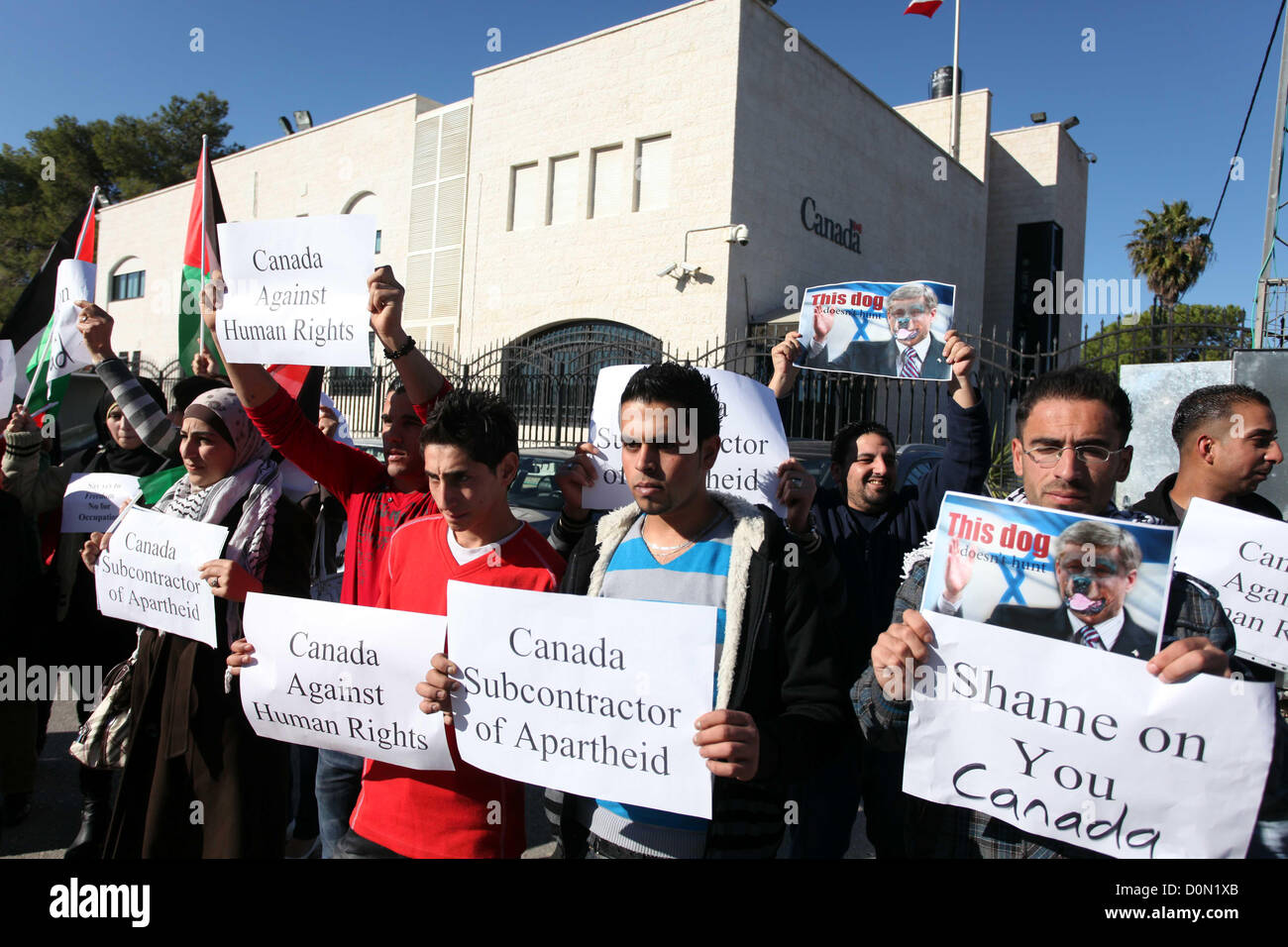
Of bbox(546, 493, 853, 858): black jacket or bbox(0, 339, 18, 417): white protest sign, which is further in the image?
bbox(0, 339, 18, 417): white protest sign

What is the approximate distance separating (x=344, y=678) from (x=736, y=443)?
5.08ft

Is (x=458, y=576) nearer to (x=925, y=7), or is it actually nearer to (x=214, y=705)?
(x=214, y=705)

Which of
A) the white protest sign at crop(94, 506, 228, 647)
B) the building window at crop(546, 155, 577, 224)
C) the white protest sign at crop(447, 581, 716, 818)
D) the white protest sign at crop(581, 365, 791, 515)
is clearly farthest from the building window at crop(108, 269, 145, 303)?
the white protest sign at crop(447, 581, 716, 818)

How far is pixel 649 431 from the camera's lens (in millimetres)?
1905

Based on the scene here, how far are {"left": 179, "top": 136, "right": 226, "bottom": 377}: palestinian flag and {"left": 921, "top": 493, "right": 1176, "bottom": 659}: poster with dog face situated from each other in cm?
328

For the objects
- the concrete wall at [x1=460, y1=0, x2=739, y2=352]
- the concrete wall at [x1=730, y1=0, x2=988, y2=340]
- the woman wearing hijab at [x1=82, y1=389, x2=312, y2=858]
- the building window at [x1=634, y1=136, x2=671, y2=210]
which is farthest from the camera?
the building window at [x1=634, y1=136, x2=671, y2=210]

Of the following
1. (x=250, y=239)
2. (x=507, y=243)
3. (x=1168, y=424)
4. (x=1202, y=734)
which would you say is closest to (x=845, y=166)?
(x=507, y=243)

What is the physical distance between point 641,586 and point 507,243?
1731cm

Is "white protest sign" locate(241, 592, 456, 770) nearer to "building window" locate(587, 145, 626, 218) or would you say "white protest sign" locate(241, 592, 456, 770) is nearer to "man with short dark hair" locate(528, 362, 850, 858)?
"man with short dark hair" locate(528, 362, 850, 858)

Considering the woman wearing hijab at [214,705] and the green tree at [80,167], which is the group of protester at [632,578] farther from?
the green tree at [80,167]

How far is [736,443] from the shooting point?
2941mm

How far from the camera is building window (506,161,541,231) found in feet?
58.4
